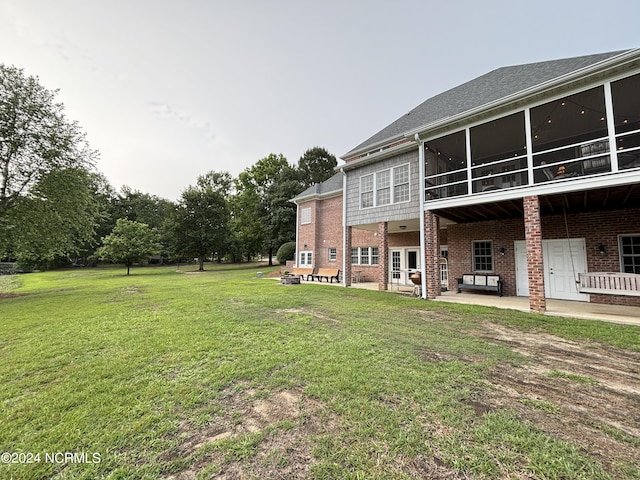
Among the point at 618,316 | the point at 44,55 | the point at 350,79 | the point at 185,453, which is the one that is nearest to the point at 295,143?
the point at 350,79

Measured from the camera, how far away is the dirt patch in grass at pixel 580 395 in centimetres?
218

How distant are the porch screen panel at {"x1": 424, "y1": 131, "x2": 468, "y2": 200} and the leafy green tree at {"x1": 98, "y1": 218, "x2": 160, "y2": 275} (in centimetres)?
2733

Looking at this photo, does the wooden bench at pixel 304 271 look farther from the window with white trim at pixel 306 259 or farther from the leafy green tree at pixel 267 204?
the leafy green tree at pixel 267 204

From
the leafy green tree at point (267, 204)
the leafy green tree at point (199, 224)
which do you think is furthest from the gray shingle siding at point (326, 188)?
the leafy green tree at point (199, 224)

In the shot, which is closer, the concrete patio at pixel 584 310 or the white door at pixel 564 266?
the concrete patio at pixel 584 310

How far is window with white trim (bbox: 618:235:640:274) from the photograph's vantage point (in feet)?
26.5

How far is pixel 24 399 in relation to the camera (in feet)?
9.25

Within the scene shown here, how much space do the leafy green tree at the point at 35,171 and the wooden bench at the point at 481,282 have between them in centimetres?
1942


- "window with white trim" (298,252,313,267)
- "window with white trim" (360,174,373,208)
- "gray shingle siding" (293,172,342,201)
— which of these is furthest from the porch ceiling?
"window with white trim" (298,252,313,267)

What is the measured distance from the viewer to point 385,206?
11375 millimetres

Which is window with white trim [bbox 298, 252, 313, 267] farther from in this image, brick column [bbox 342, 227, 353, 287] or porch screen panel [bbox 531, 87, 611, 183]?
porch screen panel [bbox 531, 87, 611, 183]

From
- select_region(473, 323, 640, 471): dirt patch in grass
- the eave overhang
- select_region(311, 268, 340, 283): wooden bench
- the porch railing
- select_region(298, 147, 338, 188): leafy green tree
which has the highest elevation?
select_region(298, 147, 338, 188): leafy green tree

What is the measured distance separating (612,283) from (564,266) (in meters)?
2.72

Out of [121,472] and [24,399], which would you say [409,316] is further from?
[24,399]
